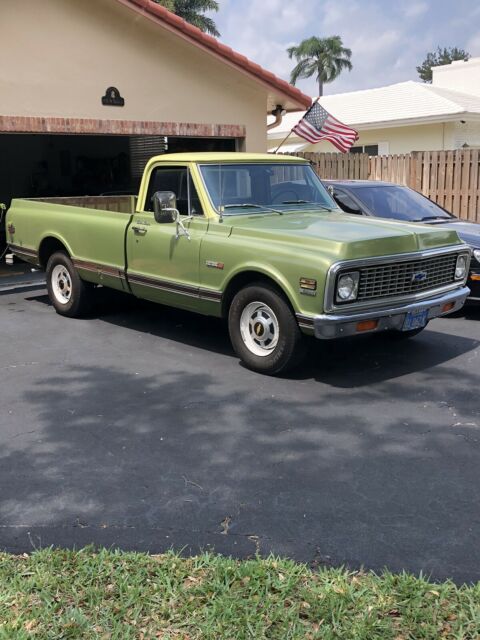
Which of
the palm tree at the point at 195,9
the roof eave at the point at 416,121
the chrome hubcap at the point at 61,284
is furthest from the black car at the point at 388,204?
the palm tree at the point at 195,9

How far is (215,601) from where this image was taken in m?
2.98

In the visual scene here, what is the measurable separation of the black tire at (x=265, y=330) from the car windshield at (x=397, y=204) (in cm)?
334

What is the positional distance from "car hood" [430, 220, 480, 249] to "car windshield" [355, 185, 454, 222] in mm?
264

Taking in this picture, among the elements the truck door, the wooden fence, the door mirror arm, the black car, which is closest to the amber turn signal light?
the truck door

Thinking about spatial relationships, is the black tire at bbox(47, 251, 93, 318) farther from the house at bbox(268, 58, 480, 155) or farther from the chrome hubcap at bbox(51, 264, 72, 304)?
the house at bbox(268, 58, 480, 155)

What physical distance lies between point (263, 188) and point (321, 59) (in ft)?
180

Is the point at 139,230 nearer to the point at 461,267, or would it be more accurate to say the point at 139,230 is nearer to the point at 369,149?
the point at 461,267

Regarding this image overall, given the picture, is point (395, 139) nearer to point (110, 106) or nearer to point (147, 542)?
point (110, 106)

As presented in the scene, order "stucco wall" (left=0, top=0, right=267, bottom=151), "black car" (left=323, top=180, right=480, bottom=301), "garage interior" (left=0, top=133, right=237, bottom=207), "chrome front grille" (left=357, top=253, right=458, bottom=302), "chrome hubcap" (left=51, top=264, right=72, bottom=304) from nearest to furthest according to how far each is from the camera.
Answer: "chrome front grille" (left=357, top=253, right=458, bottom=302), "chrome hubcap" (left=51, top=264, right=72, bottom=304), "black car" (left=323, top=180, right=480, bottom=301), "stucco wall" (left=0, top=0, right=267, bottom=151), "garage interior" (left=0, top=133, right=237, bottom=207)

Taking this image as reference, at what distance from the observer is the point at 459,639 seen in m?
2.72

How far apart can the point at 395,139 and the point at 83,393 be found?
20741 mm

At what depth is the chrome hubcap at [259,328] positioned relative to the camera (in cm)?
589

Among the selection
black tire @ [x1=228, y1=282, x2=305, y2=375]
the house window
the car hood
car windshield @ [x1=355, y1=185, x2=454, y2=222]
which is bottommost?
black tire @ [x1=228, y1=282, x2=305, y2=375]

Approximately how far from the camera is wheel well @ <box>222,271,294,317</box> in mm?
5828
